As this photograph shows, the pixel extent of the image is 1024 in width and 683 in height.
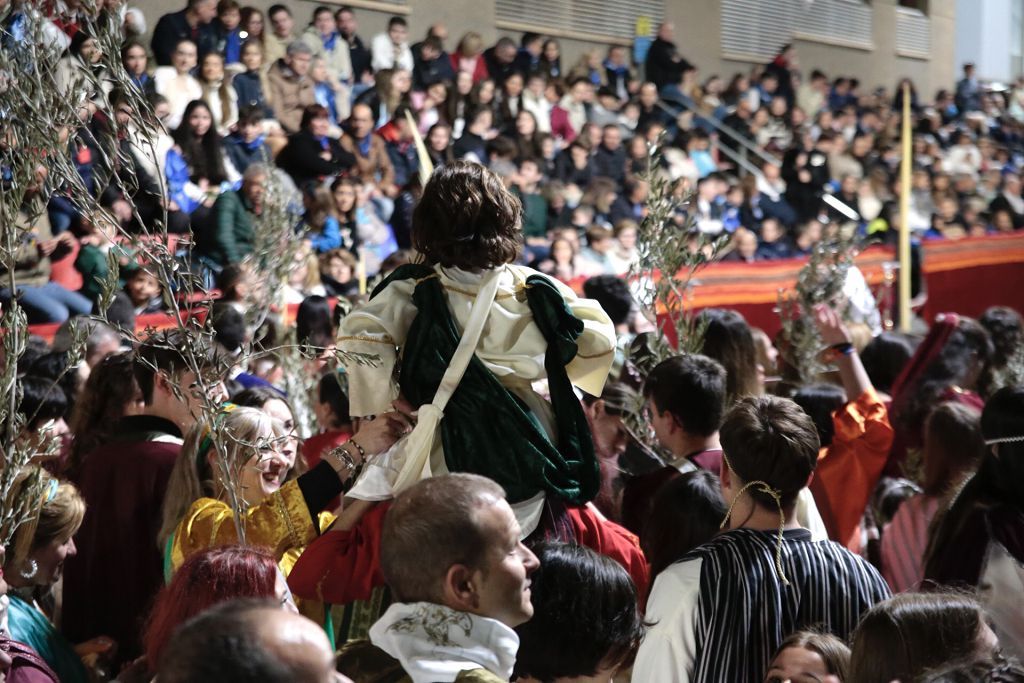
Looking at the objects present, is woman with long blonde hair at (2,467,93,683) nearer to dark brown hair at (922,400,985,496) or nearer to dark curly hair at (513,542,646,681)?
dark curly hair at (513,542,646,681)

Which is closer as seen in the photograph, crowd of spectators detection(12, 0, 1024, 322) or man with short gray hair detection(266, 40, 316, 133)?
crowd of spectators detection(12, 0, 1024, 322)

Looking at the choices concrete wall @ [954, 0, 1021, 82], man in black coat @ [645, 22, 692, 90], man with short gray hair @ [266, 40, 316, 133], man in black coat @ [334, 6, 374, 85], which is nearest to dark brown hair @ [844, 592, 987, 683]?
man with short gray hair @ [266, 40, 316, 133]

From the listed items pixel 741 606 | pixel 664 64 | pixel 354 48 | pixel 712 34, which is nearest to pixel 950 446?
pixel 741 606

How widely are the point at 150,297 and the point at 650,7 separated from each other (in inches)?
450

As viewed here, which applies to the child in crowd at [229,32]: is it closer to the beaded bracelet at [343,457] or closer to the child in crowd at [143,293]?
the child in crowd at [143,293]

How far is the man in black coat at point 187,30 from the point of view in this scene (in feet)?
34.0

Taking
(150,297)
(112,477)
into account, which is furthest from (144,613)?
(150,297)

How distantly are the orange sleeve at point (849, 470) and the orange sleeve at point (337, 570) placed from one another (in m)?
1.66

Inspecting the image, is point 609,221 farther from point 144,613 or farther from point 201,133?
point 144,613

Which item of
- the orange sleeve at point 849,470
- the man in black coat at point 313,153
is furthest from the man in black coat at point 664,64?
the orange sleeve at point 849,470

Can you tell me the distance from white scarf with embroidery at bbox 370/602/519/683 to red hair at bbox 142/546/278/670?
376 millimetres

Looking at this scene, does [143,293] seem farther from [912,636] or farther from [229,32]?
[912,636]

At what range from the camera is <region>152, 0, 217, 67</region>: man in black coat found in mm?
10359

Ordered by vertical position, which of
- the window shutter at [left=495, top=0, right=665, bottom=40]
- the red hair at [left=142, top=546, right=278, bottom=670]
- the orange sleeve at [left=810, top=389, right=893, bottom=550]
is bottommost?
the orange sleeve at [left=810, top=389, right=893, bottom=550]
